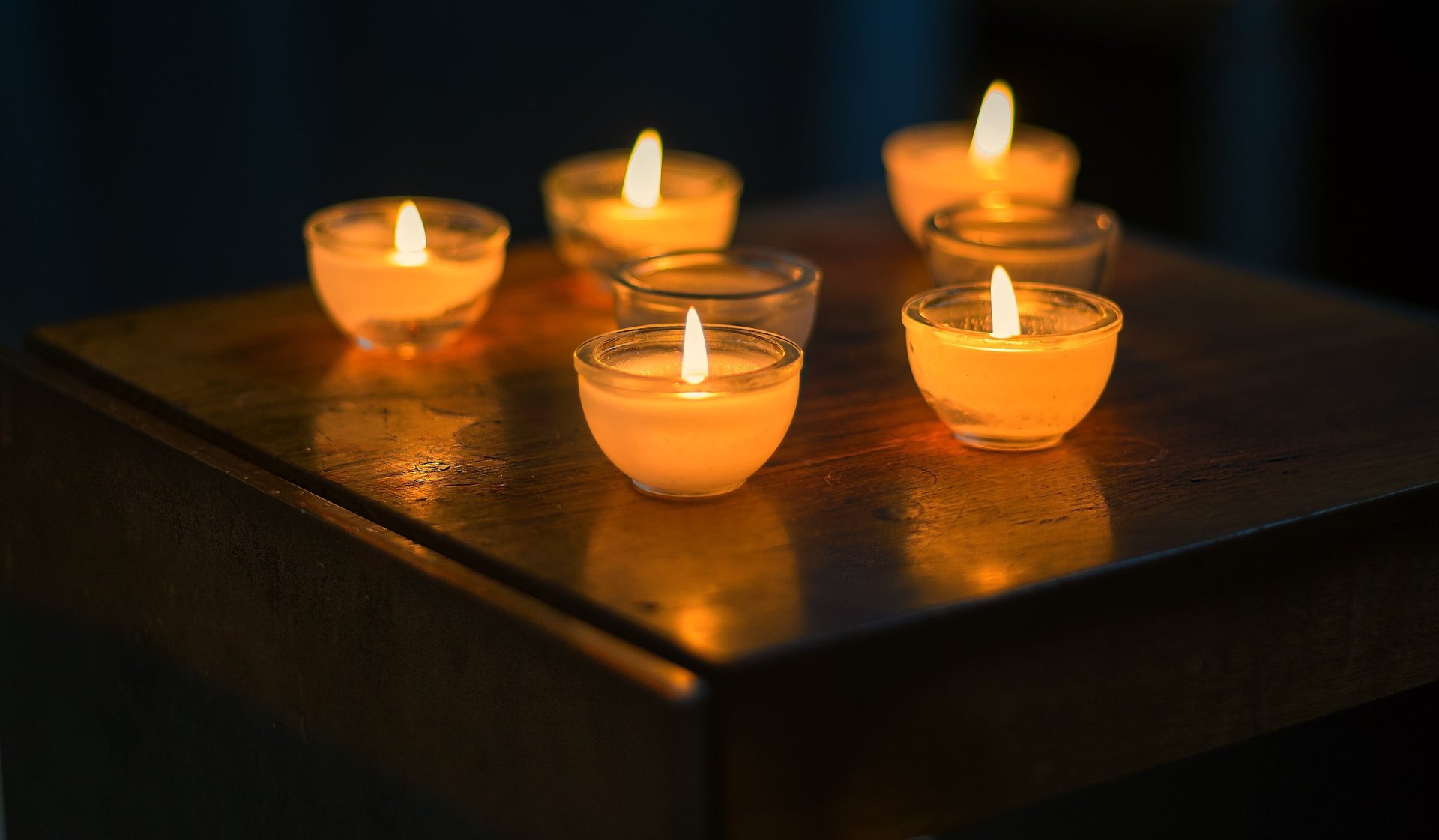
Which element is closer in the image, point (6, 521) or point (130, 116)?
point (6, 521)

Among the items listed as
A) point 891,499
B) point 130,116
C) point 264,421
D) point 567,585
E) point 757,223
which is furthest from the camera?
point 130,116

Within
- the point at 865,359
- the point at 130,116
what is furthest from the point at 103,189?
the point at 865,359

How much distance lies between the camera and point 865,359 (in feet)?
3.55

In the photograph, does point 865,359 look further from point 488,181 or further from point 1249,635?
point 488,181

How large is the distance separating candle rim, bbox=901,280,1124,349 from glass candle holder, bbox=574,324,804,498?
0.31 feet

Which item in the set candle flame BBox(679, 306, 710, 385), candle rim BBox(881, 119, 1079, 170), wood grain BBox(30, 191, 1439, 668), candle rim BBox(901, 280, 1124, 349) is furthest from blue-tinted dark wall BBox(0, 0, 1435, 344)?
candle flame BBox(679, 306, 710, 385)

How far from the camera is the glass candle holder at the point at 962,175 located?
128cm

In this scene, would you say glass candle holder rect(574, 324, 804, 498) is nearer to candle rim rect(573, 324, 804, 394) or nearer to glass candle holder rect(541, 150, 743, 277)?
candle rim rect(573, 324, 804, 394)

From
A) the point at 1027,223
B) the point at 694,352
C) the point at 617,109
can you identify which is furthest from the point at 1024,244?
the point at 617,109

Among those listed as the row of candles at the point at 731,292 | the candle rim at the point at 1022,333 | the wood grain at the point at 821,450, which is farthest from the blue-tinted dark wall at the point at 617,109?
the candle rim at the point at 1022,333

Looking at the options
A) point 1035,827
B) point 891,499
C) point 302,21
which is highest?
point 302,21

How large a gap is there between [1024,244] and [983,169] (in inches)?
9.4

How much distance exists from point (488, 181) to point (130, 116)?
1.73 feet

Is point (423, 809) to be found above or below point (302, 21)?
below
